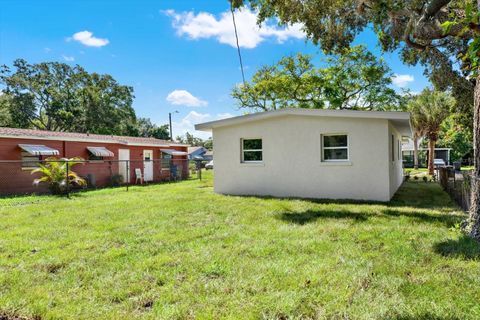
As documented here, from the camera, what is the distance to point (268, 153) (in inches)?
456

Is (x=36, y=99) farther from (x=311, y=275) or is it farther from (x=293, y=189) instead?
(x=311, y=275)

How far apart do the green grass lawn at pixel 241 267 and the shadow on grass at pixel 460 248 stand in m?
0.02

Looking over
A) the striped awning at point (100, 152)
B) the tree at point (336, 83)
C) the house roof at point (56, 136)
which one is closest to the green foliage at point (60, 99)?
the house roof at point (56, 136)

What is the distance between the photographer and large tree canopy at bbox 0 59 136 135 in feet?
101

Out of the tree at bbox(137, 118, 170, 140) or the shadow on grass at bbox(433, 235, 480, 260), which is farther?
the tree at bbox(137, 118, 170, 140)

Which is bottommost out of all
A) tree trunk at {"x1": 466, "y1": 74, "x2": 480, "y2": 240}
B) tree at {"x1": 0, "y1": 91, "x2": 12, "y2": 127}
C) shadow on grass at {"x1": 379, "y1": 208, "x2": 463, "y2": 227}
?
shadow on grass at {"x1": 379, "y1": 208, "x2": 463, "y2": 227}

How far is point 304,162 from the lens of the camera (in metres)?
11.0

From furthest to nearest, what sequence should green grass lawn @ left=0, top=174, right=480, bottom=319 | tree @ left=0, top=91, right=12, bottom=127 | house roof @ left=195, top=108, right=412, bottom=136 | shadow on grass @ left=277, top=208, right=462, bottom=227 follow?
tree @ left=0, top=91, right=12, bottom=127
house roof @ left=195, top=108, right=412, bottom=136
shadow on grass @ left=277, top=208, right=462, bottom=227
green grass lawn @ left=0, top=174, right=480, bottom=319

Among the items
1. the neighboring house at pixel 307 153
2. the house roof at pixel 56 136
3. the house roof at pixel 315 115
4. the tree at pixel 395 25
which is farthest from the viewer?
the house roof at pixel 56 136

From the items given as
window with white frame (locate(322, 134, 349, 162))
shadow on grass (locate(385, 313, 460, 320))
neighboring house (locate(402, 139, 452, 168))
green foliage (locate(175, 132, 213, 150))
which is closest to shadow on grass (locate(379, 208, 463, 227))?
window with white frame (locate(322, 134, 349, 162))

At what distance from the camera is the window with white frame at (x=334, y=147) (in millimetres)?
10559

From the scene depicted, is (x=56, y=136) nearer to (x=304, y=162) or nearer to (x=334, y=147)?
(x=304, y=162)

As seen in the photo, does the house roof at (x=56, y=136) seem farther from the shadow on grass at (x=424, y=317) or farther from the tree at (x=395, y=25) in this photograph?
the shadow on grass at (x=424, y=317)

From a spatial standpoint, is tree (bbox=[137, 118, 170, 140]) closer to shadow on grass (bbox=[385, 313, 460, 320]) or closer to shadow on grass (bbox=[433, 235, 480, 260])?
shadow on grass (bbox=[433, 235, 480, 260])
